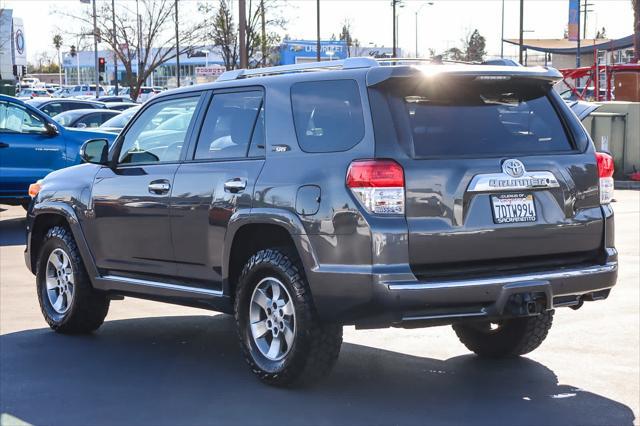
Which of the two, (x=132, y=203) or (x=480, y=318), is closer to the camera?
(x=480, y=318)

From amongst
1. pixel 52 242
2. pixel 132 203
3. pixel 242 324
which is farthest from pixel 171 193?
pixel 52 242

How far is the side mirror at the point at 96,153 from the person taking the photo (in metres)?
7.78

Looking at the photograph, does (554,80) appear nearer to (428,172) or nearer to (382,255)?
(428,172)

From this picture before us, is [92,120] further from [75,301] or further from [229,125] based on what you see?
[229,125]

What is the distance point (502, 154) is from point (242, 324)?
6.07 feet

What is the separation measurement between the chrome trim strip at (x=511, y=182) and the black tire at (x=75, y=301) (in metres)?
3.34

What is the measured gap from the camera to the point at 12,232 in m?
15.4

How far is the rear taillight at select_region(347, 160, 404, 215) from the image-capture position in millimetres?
5680

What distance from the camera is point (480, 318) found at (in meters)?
5.77

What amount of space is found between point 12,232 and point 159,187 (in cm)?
890

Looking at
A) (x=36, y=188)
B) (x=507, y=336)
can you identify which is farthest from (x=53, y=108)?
(x=507, y=336)

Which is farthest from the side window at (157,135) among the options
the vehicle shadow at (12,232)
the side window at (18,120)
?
the side window at (18,120)

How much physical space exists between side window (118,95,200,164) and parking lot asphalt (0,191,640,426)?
1.38 metres

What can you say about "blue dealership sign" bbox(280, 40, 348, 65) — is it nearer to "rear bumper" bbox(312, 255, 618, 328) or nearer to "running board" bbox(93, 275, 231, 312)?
"running board" bbox(93, 275, 231, 312)
